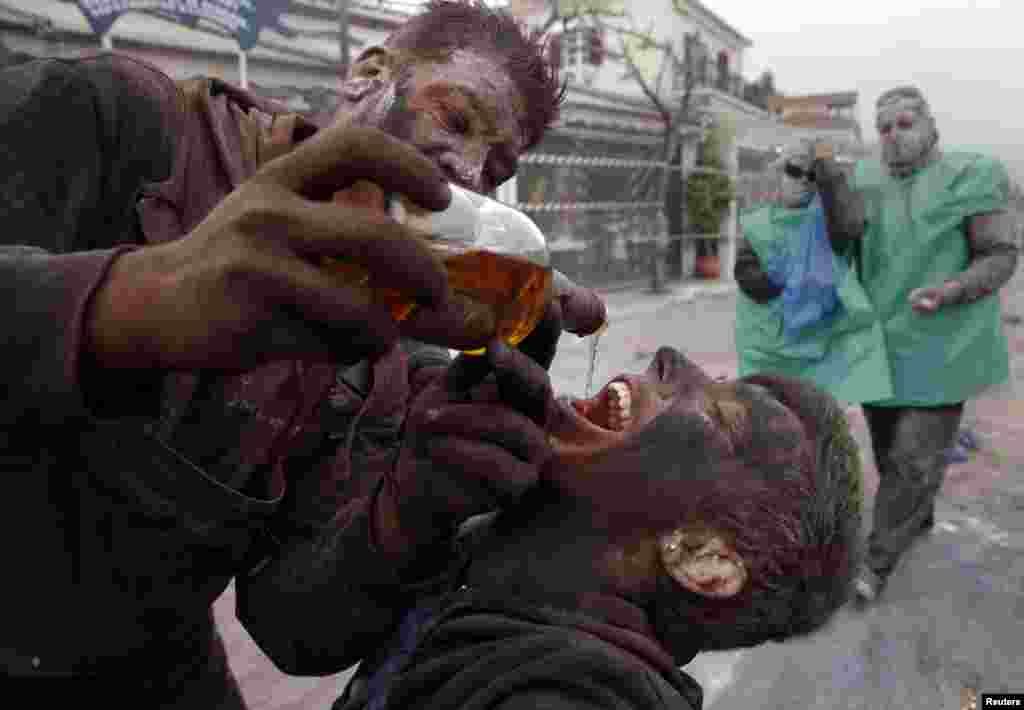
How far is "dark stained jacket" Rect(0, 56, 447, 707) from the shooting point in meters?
1.11

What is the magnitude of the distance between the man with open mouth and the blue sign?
636cm

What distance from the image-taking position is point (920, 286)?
3828 millimetres

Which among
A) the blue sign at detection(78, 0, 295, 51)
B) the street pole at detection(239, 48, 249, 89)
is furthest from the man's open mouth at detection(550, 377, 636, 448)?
the street pole at detection(239, 48, 249, 89)

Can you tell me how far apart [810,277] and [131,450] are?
11.1 ft

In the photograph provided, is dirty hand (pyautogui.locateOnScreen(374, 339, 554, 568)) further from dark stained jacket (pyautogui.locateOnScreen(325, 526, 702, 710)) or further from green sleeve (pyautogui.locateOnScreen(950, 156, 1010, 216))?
green sleeve (pyautogui.locateOnScreen(950, 156, 1010, 216))

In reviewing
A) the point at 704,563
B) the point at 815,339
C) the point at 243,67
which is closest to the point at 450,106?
the point at 704,563

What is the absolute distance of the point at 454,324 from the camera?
0.97m

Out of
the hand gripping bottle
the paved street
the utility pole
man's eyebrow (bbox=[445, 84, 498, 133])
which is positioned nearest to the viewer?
the hand gripping bottle

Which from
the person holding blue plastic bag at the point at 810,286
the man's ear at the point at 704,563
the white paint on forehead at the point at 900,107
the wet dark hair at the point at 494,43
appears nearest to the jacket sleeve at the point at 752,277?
the person holding blue plastic bag at the point at 810,286

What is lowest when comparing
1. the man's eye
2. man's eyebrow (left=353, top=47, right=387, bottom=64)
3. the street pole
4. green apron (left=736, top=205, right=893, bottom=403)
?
green apron (left=736, top=205, right=893, bottom=403)

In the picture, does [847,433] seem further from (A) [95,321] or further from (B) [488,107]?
(A) [95,321]

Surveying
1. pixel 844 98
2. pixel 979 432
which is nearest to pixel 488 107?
pixel 979 432

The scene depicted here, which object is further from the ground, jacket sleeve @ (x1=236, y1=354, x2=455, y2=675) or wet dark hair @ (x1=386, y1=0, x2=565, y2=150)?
wet dark hair @ (x1=386, y1=0, x2=565, y2=150)

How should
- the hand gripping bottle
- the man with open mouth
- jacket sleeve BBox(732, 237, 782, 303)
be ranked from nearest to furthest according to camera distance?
the hand gripping bottle → the man with open mouth → jacket sleeve BBox(732, 237, 782, 303)
